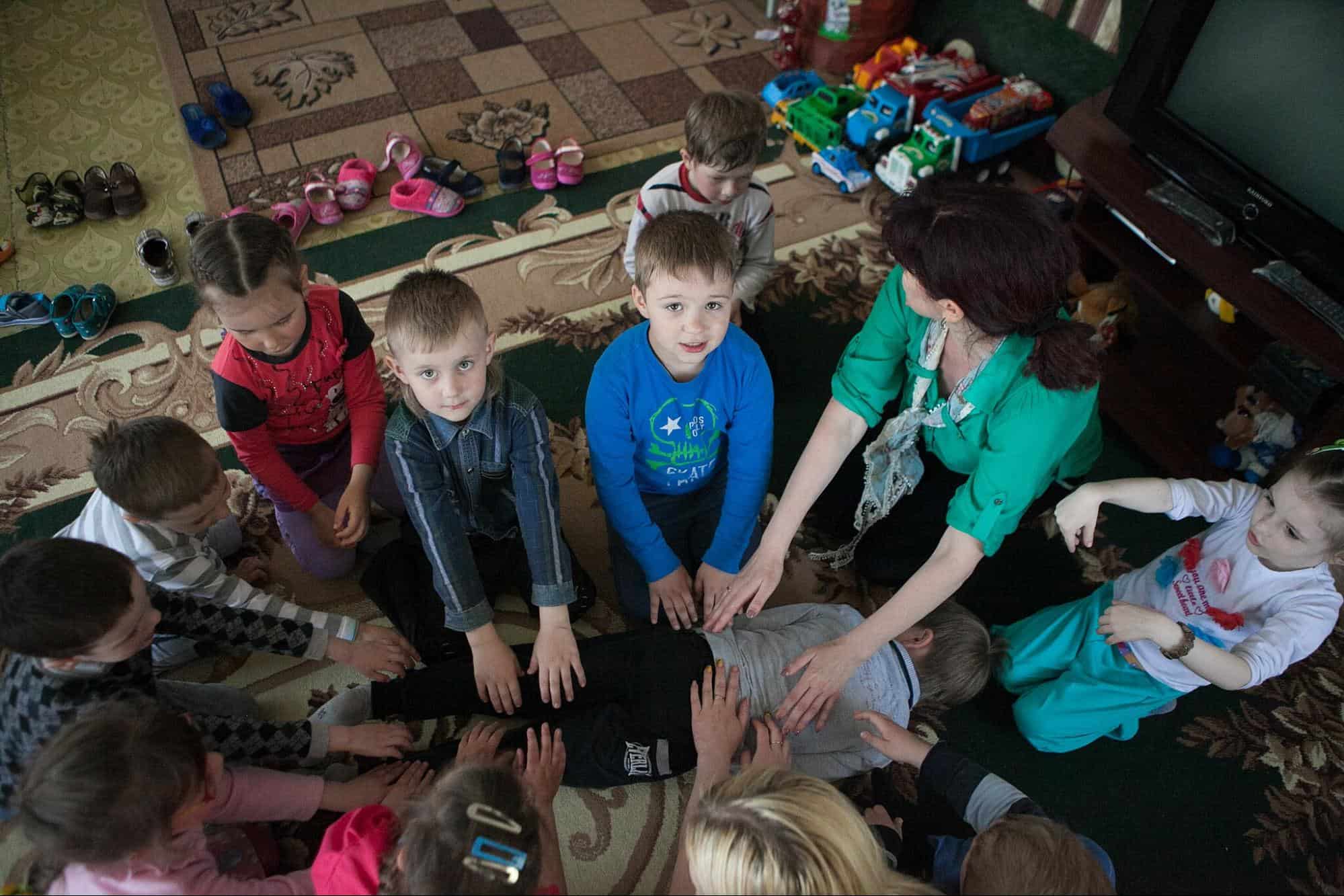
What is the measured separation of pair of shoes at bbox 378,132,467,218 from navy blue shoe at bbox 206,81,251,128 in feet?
1.73

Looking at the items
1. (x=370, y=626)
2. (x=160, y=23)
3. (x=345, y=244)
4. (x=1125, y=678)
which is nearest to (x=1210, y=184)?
(x=1125, y=678)

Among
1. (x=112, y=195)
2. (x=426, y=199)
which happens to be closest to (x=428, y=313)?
(x=426, y=199)

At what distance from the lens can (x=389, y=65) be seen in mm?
2928

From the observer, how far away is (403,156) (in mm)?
2555

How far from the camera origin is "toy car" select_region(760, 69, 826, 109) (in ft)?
9.29

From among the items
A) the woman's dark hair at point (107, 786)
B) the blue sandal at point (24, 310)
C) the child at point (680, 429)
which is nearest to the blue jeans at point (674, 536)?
the child at point (680, 429)

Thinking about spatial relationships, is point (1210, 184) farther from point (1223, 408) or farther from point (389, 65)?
point (389, 65)

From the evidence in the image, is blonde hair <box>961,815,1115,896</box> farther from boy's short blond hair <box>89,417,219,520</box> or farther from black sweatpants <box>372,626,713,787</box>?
boy's short blond hair <box>89,417,219,520</box>

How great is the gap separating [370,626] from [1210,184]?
193 centimetres

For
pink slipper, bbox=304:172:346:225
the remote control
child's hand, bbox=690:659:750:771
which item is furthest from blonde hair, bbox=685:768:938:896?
pink slipper, bbox=304:172:346:225

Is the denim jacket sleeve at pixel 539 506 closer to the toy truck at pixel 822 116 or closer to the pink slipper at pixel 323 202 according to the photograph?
the pink slipper at pixel 323 202

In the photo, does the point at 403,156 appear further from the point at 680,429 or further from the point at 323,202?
the point at 680,429

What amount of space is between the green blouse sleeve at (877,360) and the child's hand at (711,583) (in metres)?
0.40

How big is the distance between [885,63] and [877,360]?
1.65 m
